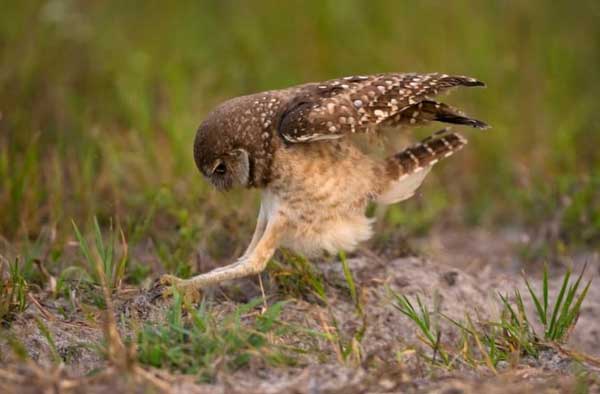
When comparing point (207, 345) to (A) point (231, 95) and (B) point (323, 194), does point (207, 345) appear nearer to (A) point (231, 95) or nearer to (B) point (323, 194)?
(B) point (323, 194)

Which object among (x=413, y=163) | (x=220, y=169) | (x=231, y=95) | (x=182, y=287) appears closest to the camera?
(x=182, y=287)

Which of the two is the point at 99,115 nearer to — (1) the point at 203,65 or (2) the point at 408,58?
(1) the point at 203,65

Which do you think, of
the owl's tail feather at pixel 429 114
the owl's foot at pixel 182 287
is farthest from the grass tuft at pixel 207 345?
the owl's tail feather at pixel 429 114

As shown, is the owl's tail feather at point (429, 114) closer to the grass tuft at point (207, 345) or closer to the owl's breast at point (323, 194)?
the owl's breast at point (323, 194)

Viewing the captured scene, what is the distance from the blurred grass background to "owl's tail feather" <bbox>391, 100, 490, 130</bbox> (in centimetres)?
94

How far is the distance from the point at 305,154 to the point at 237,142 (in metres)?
0.32

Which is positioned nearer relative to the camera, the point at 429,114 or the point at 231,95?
the point at 429,114

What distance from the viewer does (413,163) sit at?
4754mm

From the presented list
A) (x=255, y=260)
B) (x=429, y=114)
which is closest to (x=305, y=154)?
(x=255, y=260)

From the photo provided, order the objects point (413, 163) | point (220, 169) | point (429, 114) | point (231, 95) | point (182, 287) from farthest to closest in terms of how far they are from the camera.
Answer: point (231, 95)
point (413, 163)
point (429, 114)
point (220, 169)
point (182, 287)

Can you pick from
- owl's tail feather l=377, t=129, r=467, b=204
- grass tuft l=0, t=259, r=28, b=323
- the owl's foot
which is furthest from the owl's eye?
grass tuft l=0, t=259, r=28, b=323

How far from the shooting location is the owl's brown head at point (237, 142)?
163 inches

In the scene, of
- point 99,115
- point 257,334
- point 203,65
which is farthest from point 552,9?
point 257,334

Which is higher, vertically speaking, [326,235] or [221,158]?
[221,158]
